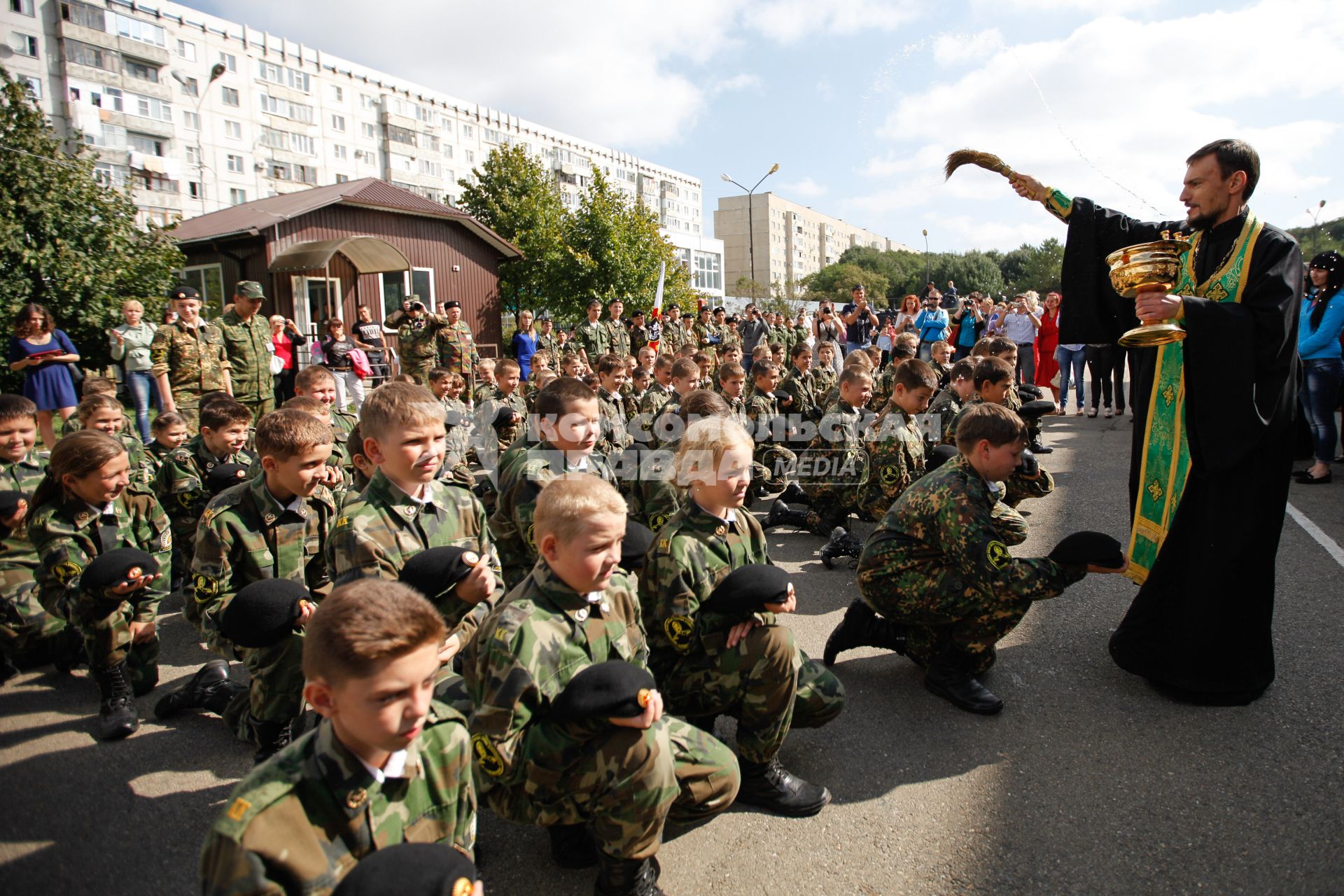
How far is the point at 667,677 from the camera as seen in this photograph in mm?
2973

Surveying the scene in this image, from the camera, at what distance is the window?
4459 cm

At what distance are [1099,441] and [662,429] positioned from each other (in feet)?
22.0

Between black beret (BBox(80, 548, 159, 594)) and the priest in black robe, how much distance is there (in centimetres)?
450

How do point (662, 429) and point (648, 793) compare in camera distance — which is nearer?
point (648, 793)

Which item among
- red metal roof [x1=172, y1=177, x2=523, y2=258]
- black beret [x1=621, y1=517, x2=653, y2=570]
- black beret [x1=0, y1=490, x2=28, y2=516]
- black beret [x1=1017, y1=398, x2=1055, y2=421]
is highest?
red metal roof [x1=172, y1=177, x2=523, y2=258]

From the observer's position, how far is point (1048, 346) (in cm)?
1308

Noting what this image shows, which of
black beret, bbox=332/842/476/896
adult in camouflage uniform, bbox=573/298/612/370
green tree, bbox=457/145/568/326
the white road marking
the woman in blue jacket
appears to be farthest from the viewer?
green tree, bbox=457/145/568/326

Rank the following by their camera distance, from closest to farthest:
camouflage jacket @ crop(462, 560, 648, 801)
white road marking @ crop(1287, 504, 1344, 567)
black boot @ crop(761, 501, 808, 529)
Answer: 1. camouflage jacket @ crop(462, 560, 648, 801)
2. white road marking @ crop(1287, 504, 1344, 567)
3. black boot @ crop(761, 501, 808, 529)

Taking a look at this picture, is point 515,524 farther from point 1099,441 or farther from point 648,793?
point 1099,441

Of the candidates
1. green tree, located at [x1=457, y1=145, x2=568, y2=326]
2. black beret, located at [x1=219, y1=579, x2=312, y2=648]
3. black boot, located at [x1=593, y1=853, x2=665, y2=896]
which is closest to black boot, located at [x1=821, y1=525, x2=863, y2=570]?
black boot, located at [x1=593, y1=853, x2=665, y2=896]

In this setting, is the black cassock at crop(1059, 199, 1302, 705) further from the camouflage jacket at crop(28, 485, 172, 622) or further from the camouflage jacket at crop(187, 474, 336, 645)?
the camouflage jacket at crop(28, 485, 172, 622)

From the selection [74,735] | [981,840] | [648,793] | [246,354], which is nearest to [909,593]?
[981,840]

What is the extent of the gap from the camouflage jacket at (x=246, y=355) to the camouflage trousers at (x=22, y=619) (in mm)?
4839

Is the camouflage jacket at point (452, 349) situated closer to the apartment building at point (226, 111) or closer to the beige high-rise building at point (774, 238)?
the apartment building at point (226, 111)
